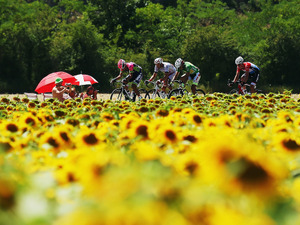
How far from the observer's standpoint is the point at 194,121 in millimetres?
3631

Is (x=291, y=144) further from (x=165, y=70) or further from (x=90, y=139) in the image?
(x=165, y=70)

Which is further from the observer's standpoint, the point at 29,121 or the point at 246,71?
the point at 246,71

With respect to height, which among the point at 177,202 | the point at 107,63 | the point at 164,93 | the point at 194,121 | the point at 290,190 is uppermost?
the point at 177,202

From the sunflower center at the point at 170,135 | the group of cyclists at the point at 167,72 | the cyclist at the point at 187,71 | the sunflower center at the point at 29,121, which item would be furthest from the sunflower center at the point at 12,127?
the cyclist at the point at 187,71

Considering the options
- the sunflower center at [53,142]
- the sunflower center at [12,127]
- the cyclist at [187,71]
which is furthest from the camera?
the cyclist at [187,71]

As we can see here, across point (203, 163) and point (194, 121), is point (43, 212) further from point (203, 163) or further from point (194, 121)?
point (194, 121)

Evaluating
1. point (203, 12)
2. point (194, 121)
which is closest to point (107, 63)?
point (203, 12)

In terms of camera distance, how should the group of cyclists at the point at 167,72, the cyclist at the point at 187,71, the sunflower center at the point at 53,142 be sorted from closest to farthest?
the sunflower center at the point at 53,142 < the cyclist at the point at 187,71 < the group of cyclists at the point at 167,72

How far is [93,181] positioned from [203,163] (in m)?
0.45

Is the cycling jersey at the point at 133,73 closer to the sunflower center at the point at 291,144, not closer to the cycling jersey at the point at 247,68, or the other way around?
the cycling jersey at the point at 247,68

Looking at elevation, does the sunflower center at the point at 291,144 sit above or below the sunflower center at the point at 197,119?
above

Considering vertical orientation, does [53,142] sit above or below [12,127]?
above

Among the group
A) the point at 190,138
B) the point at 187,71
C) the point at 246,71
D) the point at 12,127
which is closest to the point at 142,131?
the point at 190,138

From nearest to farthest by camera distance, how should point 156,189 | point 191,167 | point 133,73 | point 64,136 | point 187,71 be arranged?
1. point 156,189
2. point 191,167
3. point 64,136
4. point 187,71
5. point 133,73
